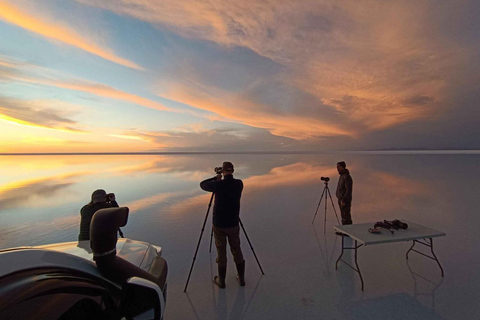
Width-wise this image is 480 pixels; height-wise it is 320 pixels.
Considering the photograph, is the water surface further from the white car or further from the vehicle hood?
the white car

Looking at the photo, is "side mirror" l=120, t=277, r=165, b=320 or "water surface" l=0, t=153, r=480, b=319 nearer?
"side mirror" l=120, t=277, r=165, b=320

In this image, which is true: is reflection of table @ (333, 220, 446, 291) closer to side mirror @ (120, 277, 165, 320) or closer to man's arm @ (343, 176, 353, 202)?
man's arm @ (343, 176, 353, 202)

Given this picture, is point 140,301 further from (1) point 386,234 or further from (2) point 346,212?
(2) point 346,212

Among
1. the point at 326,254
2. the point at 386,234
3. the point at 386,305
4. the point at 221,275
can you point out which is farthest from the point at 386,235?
the point at 221,275

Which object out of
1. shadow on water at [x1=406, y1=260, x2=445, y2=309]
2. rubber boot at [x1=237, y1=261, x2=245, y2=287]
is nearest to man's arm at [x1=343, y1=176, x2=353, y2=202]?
shadow on water at [x1=406, y1=260, x2=445, y2=309]

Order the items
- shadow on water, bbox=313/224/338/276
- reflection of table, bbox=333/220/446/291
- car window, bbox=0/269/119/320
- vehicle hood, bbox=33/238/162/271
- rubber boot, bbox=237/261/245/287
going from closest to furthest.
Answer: car window, bbox=0/269/119/320 → vehicle hood, bbox=33/238/162/271 → reflection of table, bbox=333/220/446/291 → rubber boot, bbox=237/261/245/287 → shadow on water, bbox=313/224/338/276

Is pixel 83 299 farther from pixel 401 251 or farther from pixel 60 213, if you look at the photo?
pixel 60 213

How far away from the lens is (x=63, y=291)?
1.12 meters

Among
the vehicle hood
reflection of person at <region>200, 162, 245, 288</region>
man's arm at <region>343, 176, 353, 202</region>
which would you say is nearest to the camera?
the vehicle hood

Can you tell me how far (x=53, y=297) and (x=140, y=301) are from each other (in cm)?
49

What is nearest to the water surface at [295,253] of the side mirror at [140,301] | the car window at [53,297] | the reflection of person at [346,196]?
the reflection of person at [346,196]

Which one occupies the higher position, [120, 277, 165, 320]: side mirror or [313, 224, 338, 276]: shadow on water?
[120, 277, 165, 320]: side mirror

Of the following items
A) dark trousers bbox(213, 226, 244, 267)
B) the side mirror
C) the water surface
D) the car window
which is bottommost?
the water surface

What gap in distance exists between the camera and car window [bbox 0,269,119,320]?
952 mm
